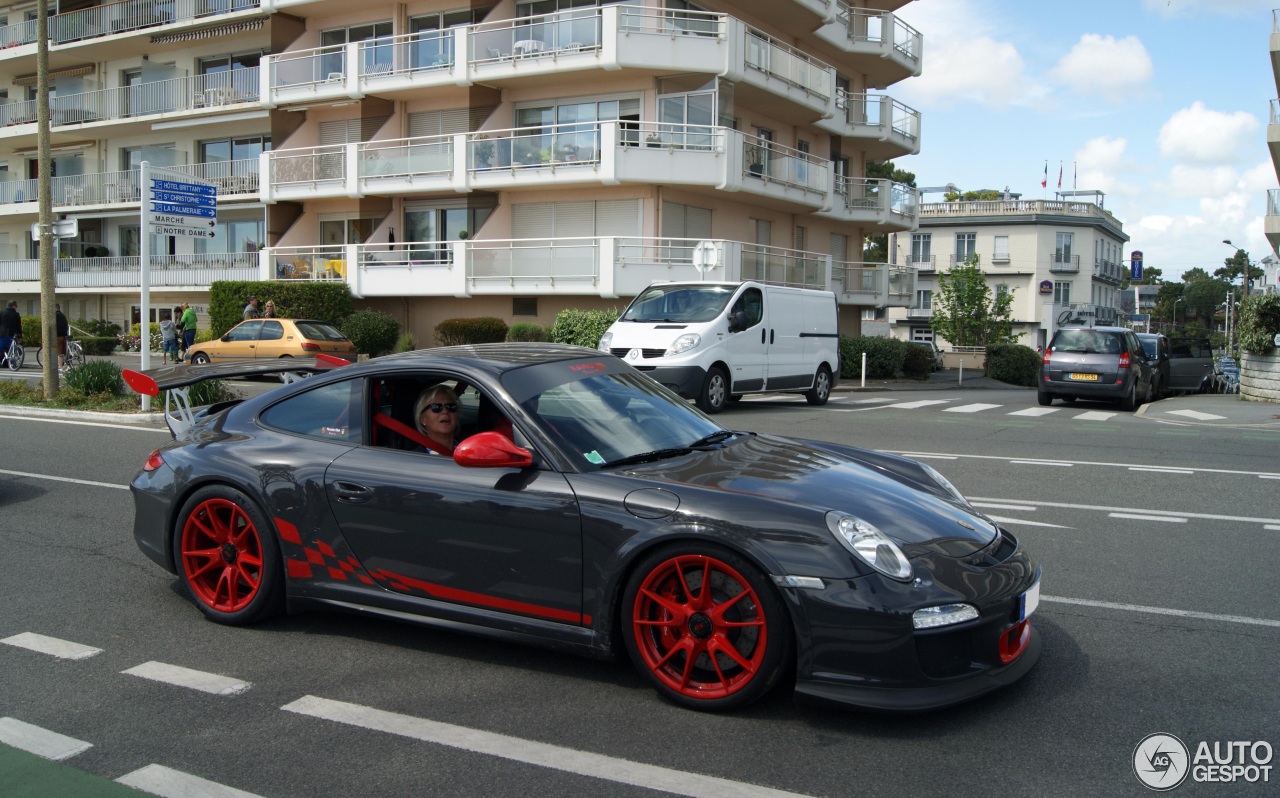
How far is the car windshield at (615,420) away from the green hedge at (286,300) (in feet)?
87.2

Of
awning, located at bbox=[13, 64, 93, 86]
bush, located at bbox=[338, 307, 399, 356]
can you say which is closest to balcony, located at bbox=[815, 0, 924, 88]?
bush, located at bbox=[338, 307, 399, 356]

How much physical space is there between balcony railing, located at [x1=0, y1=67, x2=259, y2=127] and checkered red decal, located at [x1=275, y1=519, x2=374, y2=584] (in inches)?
1403

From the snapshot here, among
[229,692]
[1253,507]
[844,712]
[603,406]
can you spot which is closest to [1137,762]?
[844,712]

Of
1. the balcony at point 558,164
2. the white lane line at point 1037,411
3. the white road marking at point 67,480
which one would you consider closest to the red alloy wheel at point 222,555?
the white road marking at point 67,480

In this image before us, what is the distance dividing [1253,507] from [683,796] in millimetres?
7258

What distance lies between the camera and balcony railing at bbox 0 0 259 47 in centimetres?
3772

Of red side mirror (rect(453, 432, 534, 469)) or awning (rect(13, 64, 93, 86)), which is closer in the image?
red side mirror (rect(453, 432, 534, 469))

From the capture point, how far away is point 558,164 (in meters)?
28.6

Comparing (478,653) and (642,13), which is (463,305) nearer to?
(642,13)

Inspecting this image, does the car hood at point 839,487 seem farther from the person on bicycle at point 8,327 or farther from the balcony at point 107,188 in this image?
the balcony at point 107,188

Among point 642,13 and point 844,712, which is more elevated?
point 642,13

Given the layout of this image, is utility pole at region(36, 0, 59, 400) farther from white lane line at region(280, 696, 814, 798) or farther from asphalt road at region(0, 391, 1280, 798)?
A: white lane line at region(280, 696, 814, 798)

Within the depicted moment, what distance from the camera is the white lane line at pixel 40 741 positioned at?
3756mm

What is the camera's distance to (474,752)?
3.69 metres
